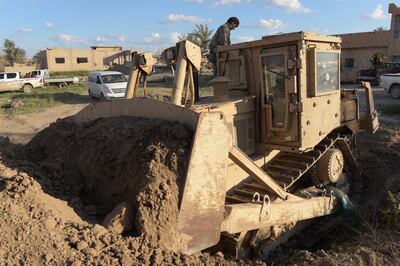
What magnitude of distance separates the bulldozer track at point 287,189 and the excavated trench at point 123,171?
130 cm

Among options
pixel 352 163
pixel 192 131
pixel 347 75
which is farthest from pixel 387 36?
pixel 192 131

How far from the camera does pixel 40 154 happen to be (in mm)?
5645

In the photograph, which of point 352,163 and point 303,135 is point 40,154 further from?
point 352,163

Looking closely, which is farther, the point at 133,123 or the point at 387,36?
the point at 387,36

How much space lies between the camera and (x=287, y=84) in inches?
211

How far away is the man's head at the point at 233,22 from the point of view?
752 cm

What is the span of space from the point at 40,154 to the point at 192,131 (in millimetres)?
2629

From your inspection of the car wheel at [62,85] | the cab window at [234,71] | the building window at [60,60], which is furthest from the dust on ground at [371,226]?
the building window at [60,60]

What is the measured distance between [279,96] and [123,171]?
7.92 feet

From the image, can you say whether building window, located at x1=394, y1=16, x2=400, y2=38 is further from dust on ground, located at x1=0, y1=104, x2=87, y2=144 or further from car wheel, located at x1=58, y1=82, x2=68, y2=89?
car wheel, located at x1=58, y1=82, x2=68, y2=89

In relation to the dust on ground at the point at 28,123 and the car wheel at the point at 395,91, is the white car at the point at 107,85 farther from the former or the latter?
the car wheel at the point at 395,91

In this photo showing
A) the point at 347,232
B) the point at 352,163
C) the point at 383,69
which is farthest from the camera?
the point at 383,69

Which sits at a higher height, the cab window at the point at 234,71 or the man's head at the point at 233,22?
the man's head at the point at 233,22

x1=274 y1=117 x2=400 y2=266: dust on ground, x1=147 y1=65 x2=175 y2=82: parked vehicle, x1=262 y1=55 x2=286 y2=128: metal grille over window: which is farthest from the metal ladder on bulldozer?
x1=147 y1=65 x2=175 y2=82: parked vehicle
